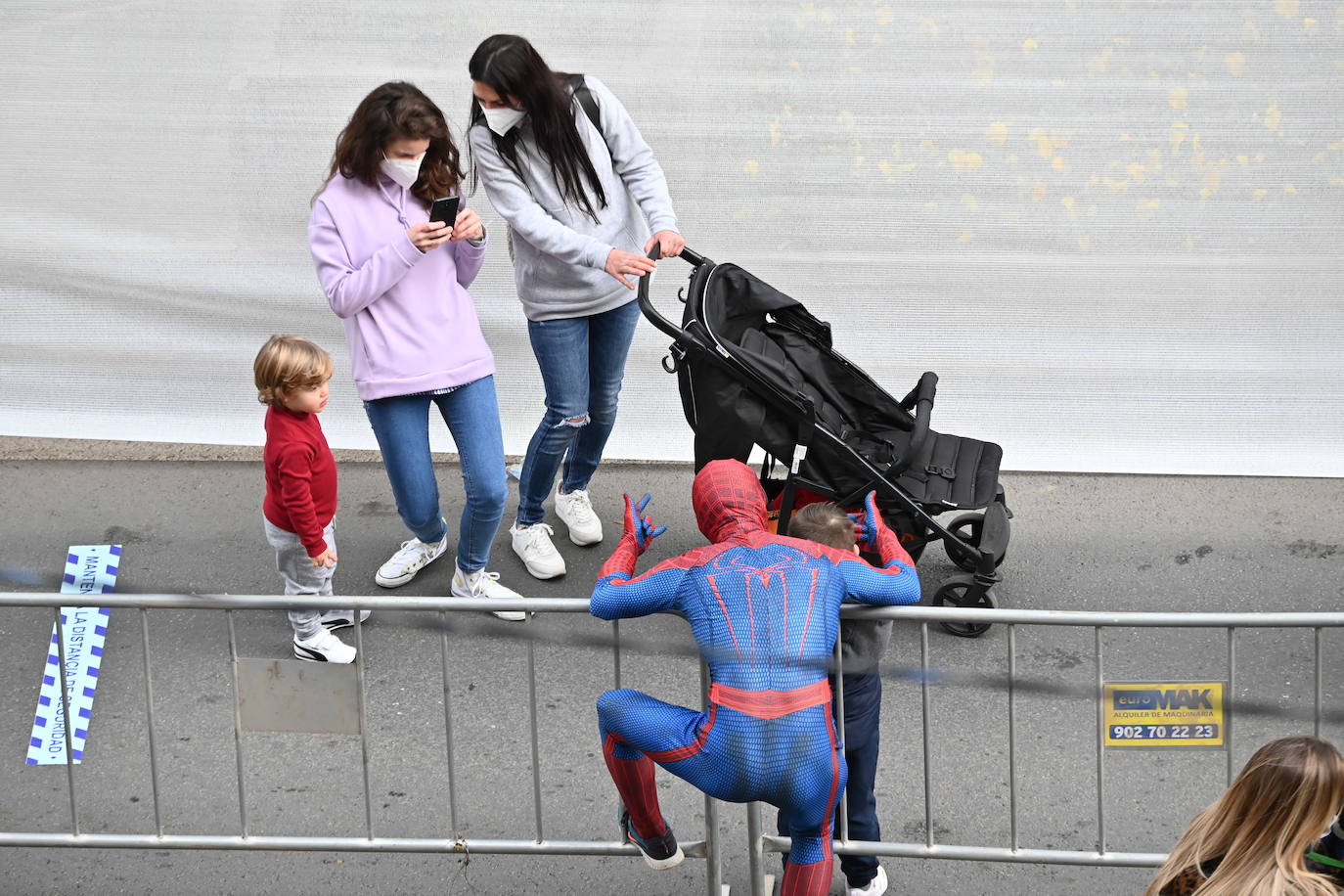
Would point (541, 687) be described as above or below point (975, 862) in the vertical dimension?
above

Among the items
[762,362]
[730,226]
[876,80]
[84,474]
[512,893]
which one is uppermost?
[876,80]

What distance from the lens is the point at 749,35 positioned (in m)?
5.62

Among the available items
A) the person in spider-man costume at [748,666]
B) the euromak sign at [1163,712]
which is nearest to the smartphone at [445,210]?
the person in spider-man costume at [748,666]

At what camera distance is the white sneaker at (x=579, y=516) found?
5484 millimetres

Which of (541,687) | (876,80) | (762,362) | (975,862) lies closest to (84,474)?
(541,687)

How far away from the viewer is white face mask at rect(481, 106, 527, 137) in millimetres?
4668

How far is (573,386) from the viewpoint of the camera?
5059 millimetres

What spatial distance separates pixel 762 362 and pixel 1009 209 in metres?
1.55

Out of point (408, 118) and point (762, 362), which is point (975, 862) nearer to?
point (762, 362)

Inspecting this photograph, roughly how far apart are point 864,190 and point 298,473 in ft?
7.85

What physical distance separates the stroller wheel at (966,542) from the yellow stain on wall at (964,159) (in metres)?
1.34

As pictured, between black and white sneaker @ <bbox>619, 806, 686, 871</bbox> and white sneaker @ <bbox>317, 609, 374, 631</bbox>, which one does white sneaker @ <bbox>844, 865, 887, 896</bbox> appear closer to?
black and white sneaker @ <bbox>619, 806, 686, 871</bbox>

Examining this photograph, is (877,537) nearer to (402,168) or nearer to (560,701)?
(560,701)

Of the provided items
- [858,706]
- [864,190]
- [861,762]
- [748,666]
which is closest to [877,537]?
[858,706]
